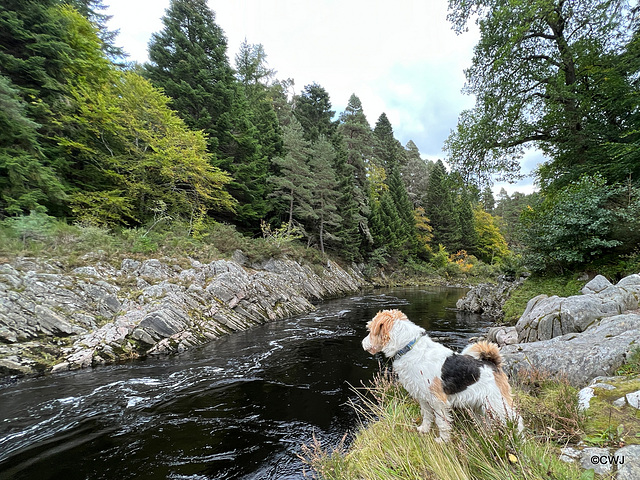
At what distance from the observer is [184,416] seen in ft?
14.4

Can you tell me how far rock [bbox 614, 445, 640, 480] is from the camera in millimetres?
1586

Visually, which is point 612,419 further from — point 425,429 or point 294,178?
point 294,178

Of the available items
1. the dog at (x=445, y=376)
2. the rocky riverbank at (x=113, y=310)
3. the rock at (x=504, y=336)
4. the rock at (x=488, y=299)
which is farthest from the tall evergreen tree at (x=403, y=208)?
the dog at (x=445, y=376)

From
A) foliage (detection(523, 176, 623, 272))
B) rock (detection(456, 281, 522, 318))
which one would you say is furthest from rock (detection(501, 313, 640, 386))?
Answer: rock (detection(456, 281, 522, 318))

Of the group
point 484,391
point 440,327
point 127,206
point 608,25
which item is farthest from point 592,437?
point 127,206

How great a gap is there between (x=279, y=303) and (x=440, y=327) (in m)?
7.75

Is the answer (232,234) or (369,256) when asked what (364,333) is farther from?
(369,256)

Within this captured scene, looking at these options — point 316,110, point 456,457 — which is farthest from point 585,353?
point 316,110

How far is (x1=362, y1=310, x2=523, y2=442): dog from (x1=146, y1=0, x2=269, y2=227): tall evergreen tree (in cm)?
1859

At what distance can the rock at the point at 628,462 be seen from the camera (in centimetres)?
159

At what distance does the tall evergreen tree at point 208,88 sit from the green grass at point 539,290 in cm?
1796

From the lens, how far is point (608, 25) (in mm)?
9695

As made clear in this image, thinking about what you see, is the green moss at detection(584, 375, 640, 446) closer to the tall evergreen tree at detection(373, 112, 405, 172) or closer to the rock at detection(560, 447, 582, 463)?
the rock at detection(560, 447, 582, 463)

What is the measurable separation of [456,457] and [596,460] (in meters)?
0.94
